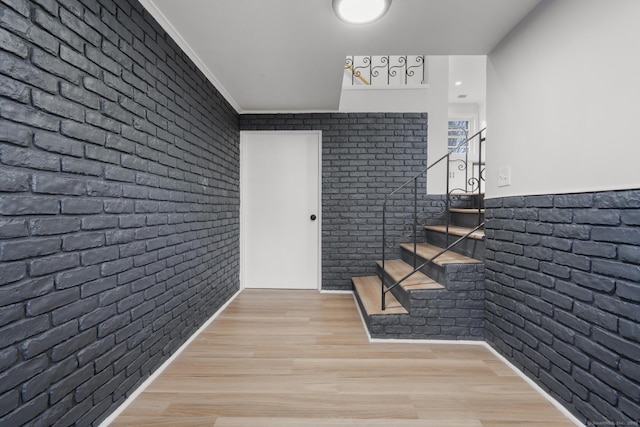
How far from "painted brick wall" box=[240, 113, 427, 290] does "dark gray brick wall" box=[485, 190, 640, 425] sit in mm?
1551

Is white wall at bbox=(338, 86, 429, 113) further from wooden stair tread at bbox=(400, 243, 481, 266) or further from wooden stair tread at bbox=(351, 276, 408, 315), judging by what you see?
wooden stair tread at bbox=(351, 276, 408, 315)

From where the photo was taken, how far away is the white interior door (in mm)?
3523

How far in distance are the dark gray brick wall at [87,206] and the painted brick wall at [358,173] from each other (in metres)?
1.71

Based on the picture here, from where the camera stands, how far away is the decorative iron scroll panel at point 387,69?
3686 mm

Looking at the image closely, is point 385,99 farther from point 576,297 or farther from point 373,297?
point 576,297

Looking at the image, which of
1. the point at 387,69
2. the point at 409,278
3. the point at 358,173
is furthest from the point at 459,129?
the point at 409,278

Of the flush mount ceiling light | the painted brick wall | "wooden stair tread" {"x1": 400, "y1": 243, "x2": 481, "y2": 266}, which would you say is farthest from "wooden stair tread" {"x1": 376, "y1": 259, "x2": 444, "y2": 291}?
the flush mount ceiling light

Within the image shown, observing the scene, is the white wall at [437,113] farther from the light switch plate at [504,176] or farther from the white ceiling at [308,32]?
the light switch plate at [504,176]

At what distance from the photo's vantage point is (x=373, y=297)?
2602 mm

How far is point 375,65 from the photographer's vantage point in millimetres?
3910

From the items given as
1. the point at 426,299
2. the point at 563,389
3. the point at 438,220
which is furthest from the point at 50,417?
the point at 438,220

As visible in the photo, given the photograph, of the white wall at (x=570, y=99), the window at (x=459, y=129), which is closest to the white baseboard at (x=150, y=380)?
the white wall at (x=570, y=99)

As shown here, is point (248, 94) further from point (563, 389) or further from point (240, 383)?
point (563, 389)

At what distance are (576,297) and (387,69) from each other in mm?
3444
